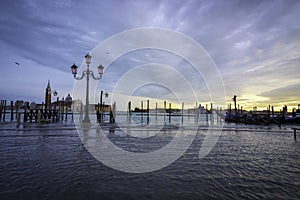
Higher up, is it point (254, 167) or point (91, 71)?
point (91, 71)

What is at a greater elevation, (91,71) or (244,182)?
(91,71)

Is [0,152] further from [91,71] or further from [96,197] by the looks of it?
[91,71]

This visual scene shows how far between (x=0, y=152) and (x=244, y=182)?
803cm

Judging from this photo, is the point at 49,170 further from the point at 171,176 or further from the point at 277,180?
the point at 277,180

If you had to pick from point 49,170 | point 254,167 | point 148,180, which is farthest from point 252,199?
point 49,170

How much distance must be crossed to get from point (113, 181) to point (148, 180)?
0.79 metres

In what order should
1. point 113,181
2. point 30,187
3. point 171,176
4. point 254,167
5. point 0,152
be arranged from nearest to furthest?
point 30,187 < point 113,181 < point 171,176 < point 254,167 < point 0,152

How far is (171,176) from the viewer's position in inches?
180

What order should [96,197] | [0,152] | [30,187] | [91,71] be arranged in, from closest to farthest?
[96,197] → [30,187] → [0,152] → [91,71]

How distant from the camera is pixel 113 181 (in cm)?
415

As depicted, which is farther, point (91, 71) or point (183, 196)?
point (91, 71)

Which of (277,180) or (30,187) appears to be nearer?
(30,187)

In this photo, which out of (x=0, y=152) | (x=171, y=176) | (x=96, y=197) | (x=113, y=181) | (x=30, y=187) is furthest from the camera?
(x=0, y=152)

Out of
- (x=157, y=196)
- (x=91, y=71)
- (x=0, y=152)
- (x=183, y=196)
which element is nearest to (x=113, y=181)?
(x=157, y=196)
